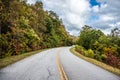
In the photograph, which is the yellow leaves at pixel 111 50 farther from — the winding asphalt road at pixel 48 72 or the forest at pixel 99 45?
the winding asphalt road at pixel 48 72

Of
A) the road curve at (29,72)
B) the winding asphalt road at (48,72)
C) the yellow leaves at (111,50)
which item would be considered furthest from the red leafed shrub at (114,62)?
the road curve at (29,72)

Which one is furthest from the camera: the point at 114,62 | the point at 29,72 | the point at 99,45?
the point at 99,45

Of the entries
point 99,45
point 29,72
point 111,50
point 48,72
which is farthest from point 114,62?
point 99,45

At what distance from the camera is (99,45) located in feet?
188

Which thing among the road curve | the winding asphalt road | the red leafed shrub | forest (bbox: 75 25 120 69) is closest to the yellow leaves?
forest (bbox: 75 25 120 69)

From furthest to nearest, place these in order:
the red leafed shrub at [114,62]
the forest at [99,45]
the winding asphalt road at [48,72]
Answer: the forest at [99,45] < the red leafed shrub at [114,62] < the winding asphalt road at [48,72]

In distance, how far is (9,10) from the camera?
25688 mm

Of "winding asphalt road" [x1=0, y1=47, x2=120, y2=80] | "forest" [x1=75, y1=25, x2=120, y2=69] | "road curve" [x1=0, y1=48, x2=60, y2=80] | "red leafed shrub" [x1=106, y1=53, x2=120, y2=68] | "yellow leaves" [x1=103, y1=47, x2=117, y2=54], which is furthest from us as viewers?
"yellow leaves" [x1=103, y1=47, x2=117, y2=54]

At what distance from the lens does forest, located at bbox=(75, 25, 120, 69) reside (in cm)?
4203

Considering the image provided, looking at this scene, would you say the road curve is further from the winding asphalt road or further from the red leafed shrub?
the red leafed shrub

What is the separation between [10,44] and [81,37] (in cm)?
5000

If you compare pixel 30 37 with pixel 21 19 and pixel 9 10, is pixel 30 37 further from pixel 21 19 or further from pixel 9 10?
pixel 9 10

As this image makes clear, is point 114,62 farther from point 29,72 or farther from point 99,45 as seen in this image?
point 99,45

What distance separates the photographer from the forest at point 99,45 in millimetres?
42031
